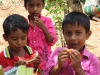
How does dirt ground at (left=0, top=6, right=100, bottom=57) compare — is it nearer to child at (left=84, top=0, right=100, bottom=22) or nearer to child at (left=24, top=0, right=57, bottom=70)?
child at (left=84, top=0, right=100, bottom=22)

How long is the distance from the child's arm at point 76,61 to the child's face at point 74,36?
6.9 inches

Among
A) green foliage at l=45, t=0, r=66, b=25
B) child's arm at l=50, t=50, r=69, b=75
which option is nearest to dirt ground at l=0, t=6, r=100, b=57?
green foliage at l=45, t=0, r=66, b=25

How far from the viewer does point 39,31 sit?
3191 mm

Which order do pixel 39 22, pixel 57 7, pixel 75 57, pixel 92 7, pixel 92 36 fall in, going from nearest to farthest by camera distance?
pixel 75 57
pixel 39 22
pixel 57 7
pixel 92 36
pixel 92 7

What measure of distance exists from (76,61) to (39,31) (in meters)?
1.13

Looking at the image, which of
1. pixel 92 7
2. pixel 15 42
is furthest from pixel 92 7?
pixel 15 42

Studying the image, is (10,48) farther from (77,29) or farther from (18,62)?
(77,29)

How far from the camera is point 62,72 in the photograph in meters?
2.37

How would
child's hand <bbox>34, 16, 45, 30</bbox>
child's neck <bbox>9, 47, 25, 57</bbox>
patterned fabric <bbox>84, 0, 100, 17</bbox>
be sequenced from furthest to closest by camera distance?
patterned fabric <bbox>84, 0, 100, 17</bbox> → child's hand <bbox>34, 16, 45, 30</bbox> → child's neck <bbox>9, 47, 25, 57</bbox>

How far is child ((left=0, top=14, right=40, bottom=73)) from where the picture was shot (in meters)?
2.62

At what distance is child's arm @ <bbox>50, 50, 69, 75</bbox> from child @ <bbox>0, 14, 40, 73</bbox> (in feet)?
1.32

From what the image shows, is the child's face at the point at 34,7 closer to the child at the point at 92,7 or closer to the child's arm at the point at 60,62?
the child's arm at the point at 60,62

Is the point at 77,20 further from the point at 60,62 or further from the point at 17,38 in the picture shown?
the point at 17,38

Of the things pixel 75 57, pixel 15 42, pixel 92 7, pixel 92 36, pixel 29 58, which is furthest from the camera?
pixel 92 7
